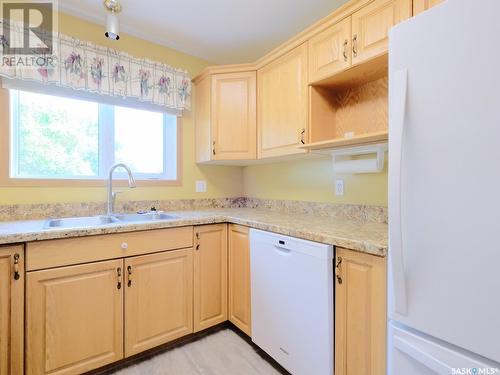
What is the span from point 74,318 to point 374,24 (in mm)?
2263

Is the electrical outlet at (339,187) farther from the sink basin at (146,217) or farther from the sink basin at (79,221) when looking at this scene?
the sink basin at (79,221)

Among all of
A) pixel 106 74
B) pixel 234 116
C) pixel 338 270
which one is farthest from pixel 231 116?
pixel 338 270

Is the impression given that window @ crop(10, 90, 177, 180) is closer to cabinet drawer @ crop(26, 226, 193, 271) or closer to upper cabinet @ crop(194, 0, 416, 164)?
upper cabinet @ crop(194, 0, 416, 164)

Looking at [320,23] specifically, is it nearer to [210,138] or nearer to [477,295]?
[210,138]

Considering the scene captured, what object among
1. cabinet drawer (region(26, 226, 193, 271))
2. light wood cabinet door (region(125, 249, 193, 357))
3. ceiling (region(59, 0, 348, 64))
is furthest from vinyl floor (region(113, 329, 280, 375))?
ceiling (region(59, 0, 348, 64))

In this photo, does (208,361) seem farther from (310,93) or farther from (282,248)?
(310,93)

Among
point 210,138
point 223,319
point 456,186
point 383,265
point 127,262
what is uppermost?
point 210,138

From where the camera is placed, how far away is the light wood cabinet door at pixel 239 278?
1.80 metres

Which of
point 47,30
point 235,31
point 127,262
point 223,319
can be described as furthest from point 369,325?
point 47,30

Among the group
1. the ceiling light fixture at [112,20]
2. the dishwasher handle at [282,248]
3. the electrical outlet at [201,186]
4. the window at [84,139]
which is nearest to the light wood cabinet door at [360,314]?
the dishwasher handle at [282,248]

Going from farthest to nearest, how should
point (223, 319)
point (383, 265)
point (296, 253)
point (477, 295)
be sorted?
1. point (223, 319)
2. point (296, 253)
3. point (383, 265)
4. point (477, 295)

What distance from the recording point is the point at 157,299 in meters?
1.67

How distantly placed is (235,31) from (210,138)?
2.99 ft

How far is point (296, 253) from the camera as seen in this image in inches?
54.8
